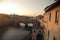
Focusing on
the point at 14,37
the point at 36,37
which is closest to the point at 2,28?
the point at 14,37

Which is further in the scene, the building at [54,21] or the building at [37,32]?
the building at [37,32]

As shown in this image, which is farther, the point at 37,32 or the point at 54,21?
the point at 37,32

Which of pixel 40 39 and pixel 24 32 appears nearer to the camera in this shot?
pixel 40 39

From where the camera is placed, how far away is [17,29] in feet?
116

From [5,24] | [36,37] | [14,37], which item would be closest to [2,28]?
[5,24]

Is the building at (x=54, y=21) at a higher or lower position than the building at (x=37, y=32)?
higher

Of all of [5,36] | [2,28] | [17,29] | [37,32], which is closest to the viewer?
[37,32]

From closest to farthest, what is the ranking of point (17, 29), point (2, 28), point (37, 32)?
1. point (37, 32)
2. point (2, 28)
3. point (17, 29)

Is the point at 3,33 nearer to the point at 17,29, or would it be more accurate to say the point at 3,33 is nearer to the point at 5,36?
the point at 5,36

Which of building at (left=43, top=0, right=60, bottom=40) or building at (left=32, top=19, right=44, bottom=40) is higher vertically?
building at (left=43, top=0, right=60, bottom=40)

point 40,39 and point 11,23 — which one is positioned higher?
point 11,23

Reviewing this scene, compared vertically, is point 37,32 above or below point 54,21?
below

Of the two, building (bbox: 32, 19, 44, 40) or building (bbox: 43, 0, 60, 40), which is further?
building (bbox: 32, 19, 44, 40)

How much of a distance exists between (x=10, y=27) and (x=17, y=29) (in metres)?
1.96
